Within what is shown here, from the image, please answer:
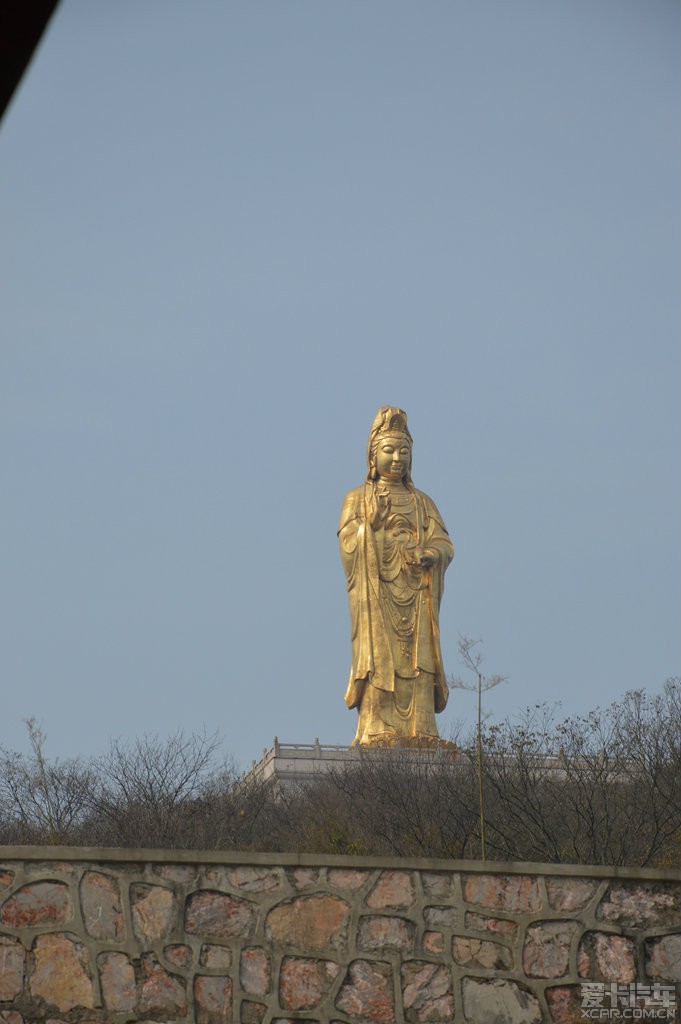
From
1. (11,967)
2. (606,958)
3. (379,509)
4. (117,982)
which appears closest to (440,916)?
(606,958)

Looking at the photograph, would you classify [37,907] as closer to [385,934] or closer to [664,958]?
[385,934]

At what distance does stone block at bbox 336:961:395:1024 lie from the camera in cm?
518

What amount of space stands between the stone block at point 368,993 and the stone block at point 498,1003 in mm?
289

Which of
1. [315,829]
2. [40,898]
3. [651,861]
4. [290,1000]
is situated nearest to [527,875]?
[290,1000]

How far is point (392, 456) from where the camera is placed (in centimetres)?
2361

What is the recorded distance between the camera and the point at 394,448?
23641 millimetres

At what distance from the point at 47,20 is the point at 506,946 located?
4.45 m

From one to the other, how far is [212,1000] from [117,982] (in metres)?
0.35

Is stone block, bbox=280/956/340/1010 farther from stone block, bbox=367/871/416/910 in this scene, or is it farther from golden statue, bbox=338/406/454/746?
golden statue, bbox=338/406/454/746

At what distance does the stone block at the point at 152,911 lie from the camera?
5219 millimetres

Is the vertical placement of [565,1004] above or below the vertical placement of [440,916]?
below

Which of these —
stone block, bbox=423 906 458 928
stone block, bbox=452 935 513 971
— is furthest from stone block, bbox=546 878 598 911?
stone block, bbox=423 906 458 928

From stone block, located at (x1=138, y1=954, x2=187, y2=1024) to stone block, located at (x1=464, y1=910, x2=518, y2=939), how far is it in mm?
1091

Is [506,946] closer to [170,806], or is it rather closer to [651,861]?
[651,861]
